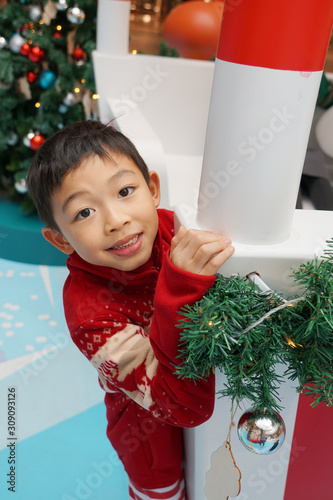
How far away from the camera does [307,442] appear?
2.67 ft

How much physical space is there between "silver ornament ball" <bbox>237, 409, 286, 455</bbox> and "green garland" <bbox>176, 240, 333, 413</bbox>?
0.03 m

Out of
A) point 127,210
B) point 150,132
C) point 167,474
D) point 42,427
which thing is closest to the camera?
point 127,210

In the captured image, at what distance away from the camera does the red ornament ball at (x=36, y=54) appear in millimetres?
2283

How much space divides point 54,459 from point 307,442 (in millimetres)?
843

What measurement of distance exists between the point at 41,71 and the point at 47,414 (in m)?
1.63

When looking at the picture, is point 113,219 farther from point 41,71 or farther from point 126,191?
point 41,71

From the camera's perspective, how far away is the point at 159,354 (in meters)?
0.68

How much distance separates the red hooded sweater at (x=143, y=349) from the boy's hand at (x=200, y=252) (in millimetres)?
13

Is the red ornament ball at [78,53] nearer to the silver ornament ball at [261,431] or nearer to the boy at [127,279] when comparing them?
the boy at [127,279]

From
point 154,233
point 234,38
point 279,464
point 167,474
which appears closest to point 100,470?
point 167,474

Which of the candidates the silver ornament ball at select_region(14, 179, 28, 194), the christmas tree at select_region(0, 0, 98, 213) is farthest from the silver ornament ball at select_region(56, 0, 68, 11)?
the silver ornament ball at select_region(14, 179, 28, 194)

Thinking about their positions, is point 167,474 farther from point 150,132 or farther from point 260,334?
point 150,132

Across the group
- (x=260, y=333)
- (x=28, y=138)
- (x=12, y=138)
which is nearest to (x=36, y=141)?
(x=28, y=138)

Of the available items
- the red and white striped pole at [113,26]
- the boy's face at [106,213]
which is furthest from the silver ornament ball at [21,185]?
the boy's face at [106,213]
